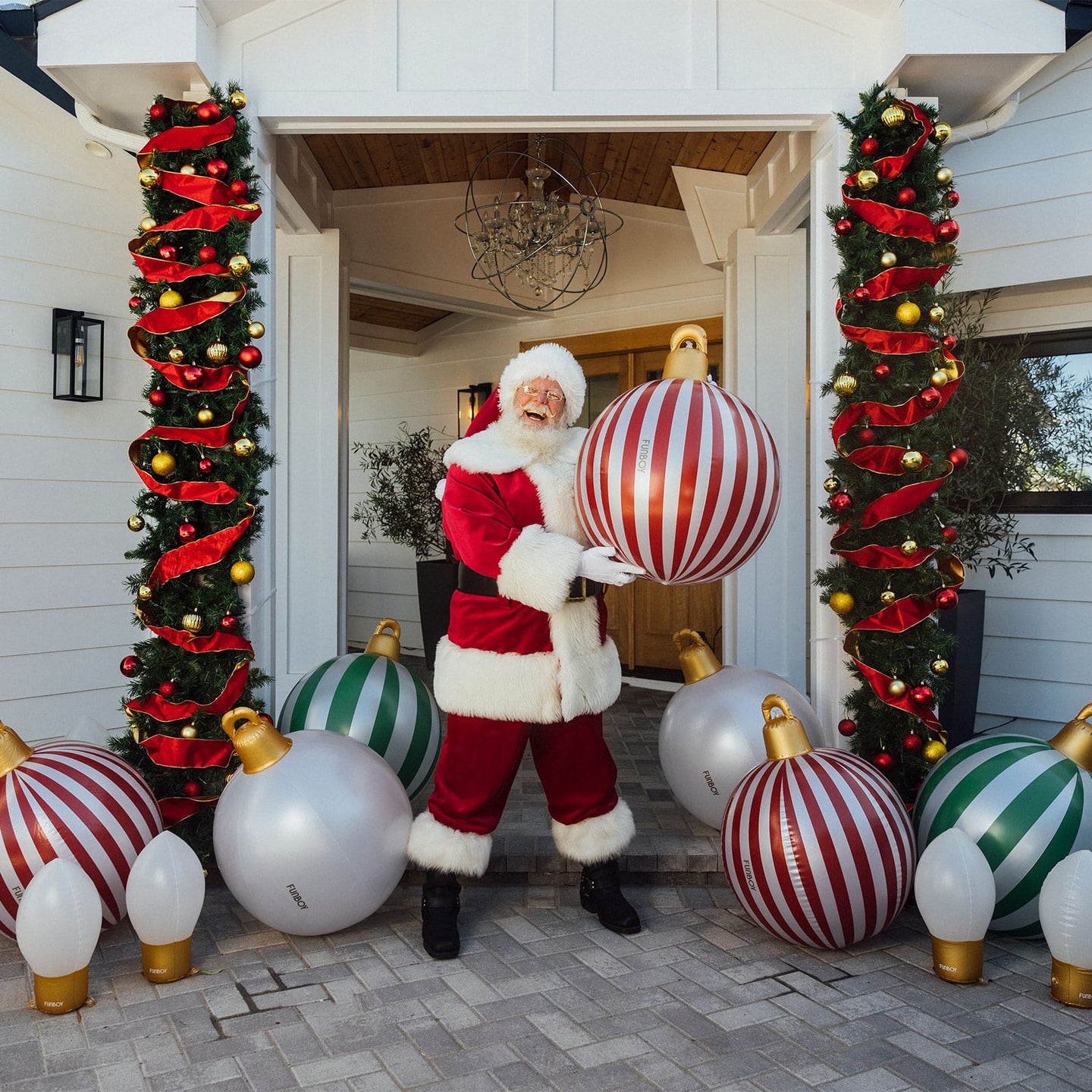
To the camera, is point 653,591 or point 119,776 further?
point 653,591

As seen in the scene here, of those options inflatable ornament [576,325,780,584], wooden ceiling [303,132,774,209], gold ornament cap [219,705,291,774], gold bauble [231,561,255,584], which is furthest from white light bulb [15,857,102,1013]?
wooden ceiling [303,132,774,209]

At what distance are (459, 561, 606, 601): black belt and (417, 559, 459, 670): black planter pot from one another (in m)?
3.81

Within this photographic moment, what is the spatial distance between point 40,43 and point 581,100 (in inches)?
64.0

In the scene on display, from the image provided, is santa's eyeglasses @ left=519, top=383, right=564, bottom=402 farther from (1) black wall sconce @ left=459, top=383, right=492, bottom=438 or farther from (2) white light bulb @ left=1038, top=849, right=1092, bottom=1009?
(1) black wall sconce @ left=459, top=383, right=492, bottom=438

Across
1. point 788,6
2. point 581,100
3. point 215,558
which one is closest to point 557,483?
point 215,558

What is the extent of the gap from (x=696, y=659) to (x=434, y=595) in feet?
11.7

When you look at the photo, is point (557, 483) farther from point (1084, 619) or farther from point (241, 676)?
point (1084, 619)

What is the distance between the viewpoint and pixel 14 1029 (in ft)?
7.18

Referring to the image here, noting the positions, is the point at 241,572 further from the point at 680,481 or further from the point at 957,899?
the point at 957,899

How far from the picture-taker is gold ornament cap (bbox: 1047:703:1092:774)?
260cm

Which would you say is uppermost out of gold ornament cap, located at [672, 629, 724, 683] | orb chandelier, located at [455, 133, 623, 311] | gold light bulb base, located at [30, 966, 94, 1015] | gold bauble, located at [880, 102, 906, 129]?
orb chandelier, located at [455, 133, 623, 311]

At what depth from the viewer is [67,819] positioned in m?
2.48

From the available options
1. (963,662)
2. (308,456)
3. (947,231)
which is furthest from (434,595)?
(947,231)

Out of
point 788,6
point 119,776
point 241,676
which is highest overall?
point 788,6
